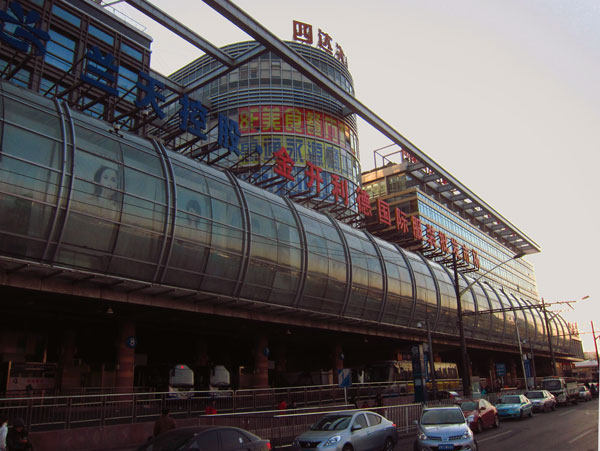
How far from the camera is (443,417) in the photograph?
635 inches

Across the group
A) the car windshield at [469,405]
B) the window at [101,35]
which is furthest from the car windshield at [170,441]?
the window at [101,35]

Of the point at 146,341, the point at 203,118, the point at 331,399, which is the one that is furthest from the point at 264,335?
the point at 203,118

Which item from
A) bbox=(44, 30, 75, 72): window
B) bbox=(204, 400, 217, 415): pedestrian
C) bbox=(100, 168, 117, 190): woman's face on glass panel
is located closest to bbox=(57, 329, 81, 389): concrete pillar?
bbox=(204, 400, 217, 415): pedestrian

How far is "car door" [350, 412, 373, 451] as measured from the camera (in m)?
14.3

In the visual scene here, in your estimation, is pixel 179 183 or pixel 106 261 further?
pixel 179 183

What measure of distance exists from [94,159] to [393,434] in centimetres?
1568

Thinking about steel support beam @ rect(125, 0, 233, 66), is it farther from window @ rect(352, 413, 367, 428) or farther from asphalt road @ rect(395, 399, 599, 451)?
asphalt road @ rect(395, 399, 599, 451)

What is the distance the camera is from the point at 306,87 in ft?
225

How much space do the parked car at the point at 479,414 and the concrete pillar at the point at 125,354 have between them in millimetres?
15192

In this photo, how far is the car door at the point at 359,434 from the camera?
46.9 ft

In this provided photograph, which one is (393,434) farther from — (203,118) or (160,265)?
(203,118)

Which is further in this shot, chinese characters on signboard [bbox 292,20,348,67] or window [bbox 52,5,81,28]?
chinese characters on signboard [bbox 292,20,348,67]

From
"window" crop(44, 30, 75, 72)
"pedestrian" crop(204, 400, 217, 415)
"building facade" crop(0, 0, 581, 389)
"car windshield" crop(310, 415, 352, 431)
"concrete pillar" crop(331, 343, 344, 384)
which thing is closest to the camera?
"car windshield" crop(310, 415, 352, 431)

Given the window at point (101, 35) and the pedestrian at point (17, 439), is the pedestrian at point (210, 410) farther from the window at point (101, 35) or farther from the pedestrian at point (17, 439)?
the window at point (101, 35)
